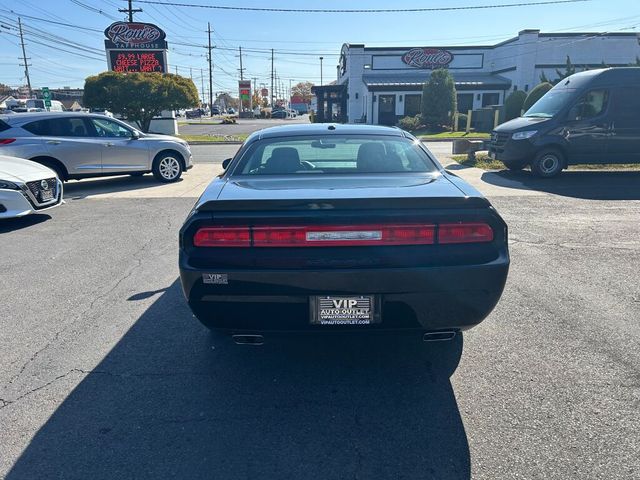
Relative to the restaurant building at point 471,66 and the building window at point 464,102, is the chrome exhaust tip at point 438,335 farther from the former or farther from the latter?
the building window at point 464,102

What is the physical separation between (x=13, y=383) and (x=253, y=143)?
2.52 metres

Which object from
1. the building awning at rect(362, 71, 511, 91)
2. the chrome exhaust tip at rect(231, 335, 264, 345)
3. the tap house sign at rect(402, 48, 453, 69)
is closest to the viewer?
the chrome exhaust tip at rect(231, 335, 264, 345)

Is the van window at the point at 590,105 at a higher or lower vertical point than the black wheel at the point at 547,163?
higher

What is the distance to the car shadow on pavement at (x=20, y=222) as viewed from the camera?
7.25 meters

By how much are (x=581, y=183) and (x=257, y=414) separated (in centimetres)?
1027

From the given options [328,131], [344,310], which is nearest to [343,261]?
[344,310]

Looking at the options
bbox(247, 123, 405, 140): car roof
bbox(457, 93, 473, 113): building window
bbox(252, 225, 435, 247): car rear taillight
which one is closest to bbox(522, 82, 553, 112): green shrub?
bbox(457, 93, 473, 113): building window

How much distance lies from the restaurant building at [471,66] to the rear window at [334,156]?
32.1 meters

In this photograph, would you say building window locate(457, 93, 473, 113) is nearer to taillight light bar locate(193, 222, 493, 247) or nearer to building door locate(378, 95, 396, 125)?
building door locate(378, 95, 396, 125)

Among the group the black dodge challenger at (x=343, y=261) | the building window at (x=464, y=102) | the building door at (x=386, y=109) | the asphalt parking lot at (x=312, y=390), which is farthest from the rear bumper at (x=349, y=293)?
the building window at (x=464, y=102)

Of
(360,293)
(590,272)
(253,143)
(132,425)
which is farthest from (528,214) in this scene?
(132,425)

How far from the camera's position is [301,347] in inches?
142

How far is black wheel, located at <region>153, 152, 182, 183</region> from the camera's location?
11312mm

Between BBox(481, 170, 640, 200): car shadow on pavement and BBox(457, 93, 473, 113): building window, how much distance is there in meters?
24.7
